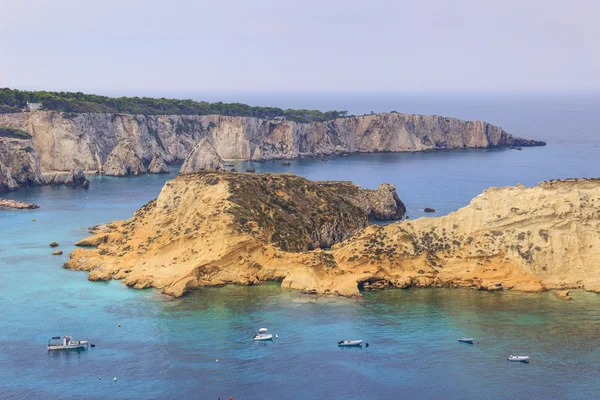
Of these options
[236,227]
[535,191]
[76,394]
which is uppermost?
[535,191]

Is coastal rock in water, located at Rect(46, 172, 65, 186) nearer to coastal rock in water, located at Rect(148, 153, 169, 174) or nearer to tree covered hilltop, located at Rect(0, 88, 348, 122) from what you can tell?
coastal rock in water, located at Rect(148, 153, 169, 174)

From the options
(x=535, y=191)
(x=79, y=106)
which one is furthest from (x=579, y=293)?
(x=79, y=106)

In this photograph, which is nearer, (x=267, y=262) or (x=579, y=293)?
(x=579, y=293)

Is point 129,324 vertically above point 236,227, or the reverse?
point 236,227

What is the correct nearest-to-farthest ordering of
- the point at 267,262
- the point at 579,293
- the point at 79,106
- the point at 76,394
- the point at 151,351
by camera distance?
the point at 76,394
the point at 151,351
the point at 579,293
the point at 267,262
the point at 79,106

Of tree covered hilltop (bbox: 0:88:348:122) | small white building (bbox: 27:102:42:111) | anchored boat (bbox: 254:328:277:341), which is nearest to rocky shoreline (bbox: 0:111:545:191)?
tree covered hilltop (bbox: 0:88:348:122)

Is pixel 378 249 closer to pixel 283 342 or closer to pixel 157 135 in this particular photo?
pixel 283 342

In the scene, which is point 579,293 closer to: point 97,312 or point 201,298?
point 201,298

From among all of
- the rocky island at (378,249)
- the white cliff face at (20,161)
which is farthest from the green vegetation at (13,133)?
the rocky island at (378,249)

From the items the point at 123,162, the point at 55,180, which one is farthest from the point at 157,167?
the point at 55,180
